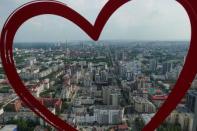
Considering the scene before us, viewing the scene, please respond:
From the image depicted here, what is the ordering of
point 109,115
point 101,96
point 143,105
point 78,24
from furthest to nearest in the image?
point 101,96
point 143,105
point 109,115
point 78,24

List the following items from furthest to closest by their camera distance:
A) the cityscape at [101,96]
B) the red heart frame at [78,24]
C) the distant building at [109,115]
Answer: the distant building at [109,115]
the cityscape at [101,96]
the red heart frame at [78,24]

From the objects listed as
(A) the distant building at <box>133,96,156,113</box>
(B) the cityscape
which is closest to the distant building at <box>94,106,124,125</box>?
(B) the cityscape

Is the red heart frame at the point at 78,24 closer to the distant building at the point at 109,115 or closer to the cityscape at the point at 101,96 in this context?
the cityscape at the point at 101,96

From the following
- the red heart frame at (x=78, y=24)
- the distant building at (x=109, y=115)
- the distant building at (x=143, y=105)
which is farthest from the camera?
the distant building at (x=143, y=105)

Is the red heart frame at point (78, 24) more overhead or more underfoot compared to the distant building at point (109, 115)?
more overhead

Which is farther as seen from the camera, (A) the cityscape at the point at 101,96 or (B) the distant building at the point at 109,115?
(B) the distant building at the point at 109,115

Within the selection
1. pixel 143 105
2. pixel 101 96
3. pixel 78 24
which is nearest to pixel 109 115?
pixel 143 105

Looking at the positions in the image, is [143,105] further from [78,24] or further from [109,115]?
[78,24]

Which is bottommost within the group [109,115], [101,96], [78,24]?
[109,115]

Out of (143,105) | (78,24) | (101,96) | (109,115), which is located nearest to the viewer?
(78,24)

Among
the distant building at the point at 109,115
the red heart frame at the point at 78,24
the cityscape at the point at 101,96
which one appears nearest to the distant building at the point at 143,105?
the cityscape at the point at 101,96

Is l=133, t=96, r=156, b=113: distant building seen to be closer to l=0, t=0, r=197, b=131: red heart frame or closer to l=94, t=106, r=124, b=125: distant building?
l=94, t=106, r=124, b=125: distant building
